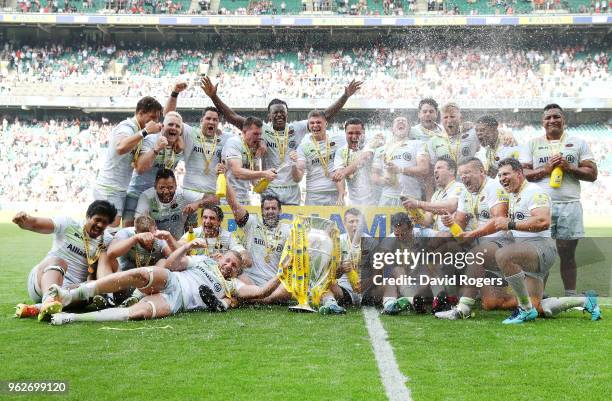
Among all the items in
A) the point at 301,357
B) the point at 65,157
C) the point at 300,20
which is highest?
the point at 300,20

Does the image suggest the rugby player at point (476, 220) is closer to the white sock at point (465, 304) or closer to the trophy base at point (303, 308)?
the white sock at point (465, 304)

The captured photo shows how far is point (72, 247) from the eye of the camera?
21.6 ft

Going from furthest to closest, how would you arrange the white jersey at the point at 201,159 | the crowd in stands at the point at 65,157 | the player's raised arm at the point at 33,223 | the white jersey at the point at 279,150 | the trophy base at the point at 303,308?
the crowd in stands at the point at 65,157, the white jersey at the point at 279,150, the white jersey at the point at 201,159, the trophy base at the point at 303,308, the player's raised arm at the point at 33,223

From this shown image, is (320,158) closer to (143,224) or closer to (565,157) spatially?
(143,224)

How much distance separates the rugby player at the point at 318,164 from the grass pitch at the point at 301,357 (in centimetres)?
244

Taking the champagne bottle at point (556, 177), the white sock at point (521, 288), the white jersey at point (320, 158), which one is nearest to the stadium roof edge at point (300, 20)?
the white jersey at point (320, 158)

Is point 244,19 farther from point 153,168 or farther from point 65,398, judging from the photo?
point 65,398

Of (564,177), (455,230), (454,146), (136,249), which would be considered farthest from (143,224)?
(564,177)

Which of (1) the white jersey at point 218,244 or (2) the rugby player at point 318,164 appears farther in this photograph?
(2) the rugby player at point 318,164

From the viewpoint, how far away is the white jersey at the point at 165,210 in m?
7.52

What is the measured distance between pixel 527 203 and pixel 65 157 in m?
29.8

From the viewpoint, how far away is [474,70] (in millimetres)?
32969

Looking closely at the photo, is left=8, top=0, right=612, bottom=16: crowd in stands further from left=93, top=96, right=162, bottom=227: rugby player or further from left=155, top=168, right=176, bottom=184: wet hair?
left=155, top=168, right=176, bottom=184: wet hair

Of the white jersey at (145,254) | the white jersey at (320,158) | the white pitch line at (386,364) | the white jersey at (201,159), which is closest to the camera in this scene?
the white pitch line at (386,364)
